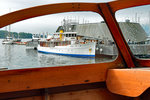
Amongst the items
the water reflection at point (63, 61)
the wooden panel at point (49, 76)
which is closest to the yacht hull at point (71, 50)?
the water reflection at point (63, 61)

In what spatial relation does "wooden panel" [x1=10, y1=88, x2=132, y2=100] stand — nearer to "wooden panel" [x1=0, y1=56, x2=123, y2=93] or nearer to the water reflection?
"wooden panel" [x1=0, y1=56, x2=123, y2=93]

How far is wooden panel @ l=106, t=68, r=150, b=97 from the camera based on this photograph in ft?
4.53

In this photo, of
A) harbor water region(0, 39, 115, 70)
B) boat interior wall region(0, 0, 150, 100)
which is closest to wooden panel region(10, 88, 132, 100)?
boat interior wall region(0, 0, 150, 100)

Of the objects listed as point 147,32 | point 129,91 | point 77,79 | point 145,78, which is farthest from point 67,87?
point 147,32

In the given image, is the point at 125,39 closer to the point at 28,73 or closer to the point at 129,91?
the point at 129,91

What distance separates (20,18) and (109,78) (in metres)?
1.06

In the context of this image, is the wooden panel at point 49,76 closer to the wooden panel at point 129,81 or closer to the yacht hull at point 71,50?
the wooden panel at point 129,81

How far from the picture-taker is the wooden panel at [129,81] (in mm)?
1382

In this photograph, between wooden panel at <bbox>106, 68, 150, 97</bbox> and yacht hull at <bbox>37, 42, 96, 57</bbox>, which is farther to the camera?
yacht hull at <bbox>37, 42, 96, 57</bbox>

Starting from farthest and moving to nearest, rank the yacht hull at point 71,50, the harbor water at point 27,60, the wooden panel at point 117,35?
1. the yacht hull at point 71,50
2. the harbor water at point 27,60
3. the wooden panel at point 117,35

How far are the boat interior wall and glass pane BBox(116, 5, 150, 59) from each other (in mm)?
60

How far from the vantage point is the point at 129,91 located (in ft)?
4.81

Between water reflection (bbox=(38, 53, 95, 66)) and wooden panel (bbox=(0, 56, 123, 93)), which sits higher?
wooden panel (bbox=(0, 56, 123, 93))

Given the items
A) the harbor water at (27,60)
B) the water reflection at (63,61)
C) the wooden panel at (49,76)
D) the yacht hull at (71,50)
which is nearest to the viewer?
the wooden panel at (49,76)
